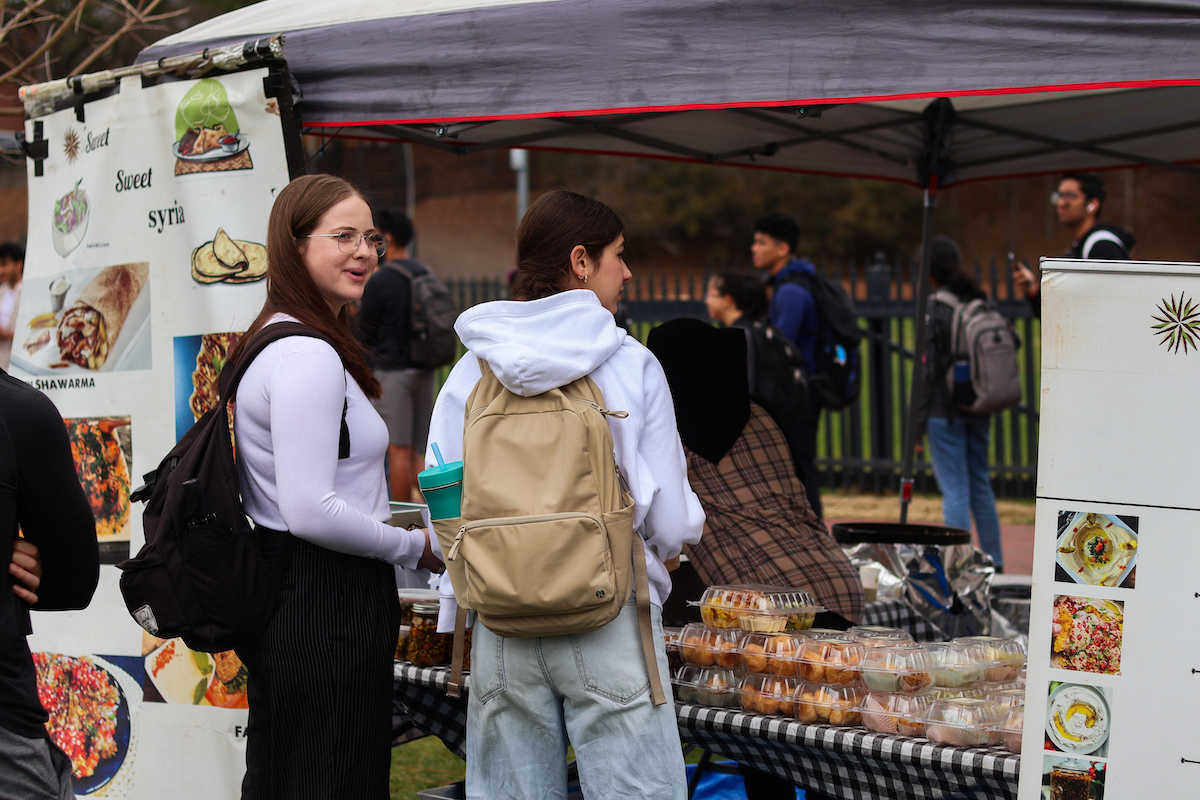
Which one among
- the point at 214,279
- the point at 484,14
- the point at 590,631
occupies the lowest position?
the point at 590,631

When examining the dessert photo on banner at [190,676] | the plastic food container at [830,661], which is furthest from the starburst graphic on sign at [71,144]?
the plastic food container at [830,661]

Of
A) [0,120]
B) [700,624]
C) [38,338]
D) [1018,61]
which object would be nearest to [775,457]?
[700,624]

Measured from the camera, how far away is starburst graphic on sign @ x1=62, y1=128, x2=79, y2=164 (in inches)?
140

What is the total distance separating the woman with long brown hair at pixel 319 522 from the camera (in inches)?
85.2

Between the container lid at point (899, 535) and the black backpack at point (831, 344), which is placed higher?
the black backpack at point (831, 344)

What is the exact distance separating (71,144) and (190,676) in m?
1.79

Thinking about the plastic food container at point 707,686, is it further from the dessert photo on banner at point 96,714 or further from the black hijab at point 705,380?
the dessert photo on banner at point 96,714

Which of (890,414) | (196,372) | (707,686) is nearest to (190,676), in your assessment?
(196,372)

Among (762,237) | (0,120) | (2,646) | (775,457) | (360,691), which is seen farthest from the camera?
(762,237)

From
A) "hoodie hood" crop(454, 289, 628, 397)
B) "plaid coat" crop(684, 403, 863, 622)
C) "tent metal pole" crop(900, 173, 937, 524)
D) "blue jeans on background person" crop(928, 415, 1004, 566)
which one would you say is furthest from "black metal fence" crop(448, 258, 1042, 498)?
"hoodie hood" crop(454, 289, 628, 397)

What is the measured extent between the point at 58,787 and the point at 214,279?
70.0 inches

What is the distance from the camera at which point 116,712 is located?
11.0 ft

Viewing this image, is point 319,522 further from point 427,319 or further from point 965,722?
point 427,319

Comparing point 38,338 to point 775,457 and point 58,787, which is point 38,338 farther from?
point 775,457
